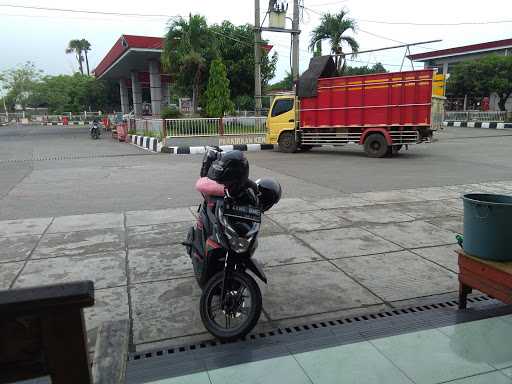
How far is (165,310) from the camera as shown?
11.4 feet

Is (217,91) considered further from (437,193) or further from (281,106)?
(437,193)

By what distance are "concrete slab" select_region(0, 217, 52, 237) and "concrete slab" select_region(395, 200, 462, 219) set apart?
5220 mm

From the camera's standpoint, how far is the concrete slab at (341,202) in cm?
690

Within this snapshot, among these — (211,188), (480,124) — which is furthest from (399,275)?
(480,124)

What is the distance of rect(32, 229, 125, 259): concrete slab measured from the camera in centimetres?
483

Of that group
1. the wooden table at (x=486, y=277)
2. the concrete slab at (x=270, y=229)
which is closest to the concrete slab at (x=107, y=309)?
the concrete slab at (x=270, y=229)

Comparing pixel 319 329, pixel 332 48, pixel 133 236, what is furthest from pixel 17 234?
pixel 332 48

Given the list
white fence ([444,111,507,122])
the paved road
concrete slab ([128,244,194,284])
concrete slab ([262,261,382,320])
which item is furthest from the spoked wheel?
white fence ([444,111,507,122])

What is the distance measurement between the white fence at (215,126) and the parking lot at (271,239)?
20.2 feet

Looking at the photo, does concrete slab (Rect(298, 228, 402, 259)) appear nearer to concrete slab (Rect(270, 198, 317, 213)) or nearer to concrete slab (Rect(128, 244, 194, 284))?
concrete slab (Rect(270, 198, 317, 213))

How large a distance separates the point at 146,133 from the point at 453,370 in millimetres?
18097

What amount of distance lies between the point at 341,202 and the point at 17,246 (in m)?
4.77

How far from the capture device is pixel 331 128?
1447 centimetres

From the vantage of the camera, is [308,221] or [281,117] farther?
[281,117]
